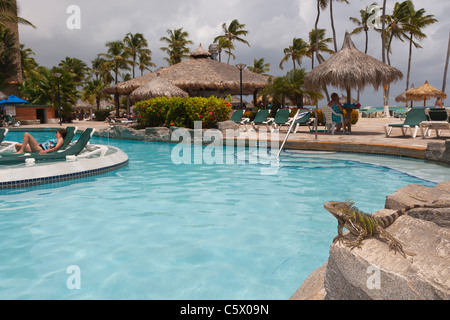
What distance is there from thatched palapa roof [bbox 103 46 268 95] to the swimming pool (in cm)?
1882

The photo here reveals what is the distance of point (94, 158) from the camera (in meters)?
8.13

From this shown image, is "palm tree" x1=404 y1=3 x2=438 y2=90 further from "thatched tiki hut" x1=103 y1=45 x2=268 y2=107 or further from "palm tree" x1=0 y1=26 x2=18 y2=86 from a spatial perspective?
"palm tree" x1=0 y1=26 x2=18 y2=86

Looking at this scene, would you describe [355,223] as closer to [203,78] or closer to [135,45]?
[203,78]

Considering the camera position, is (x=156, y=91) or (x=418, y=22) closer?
(x=156, y=91)

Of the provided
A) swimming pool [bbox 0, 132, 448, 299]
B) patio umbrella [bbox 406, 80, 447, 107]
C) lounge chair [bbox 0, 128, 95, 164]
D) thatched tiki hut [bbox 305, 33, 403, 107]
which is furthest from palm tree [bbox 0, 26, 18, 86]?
patio umbrella [bbox 406, 80, 447, 107]

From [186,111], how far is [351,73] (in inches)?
271

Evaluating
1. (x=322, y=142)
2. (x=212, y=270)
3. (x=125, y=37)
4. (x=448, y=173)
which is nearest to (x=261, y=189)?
(x=212, y=270)

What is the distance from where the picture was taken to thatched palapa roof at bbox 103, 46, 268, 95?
26.3 metres

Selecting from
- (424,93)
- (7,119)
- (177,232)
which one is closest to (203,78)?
(7,119)

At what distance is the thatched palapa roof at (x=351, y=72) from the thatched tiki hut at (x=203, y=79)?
39.2 ft

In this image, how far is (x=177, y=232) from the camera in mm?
4633

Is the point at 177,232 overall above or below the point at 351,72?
below
